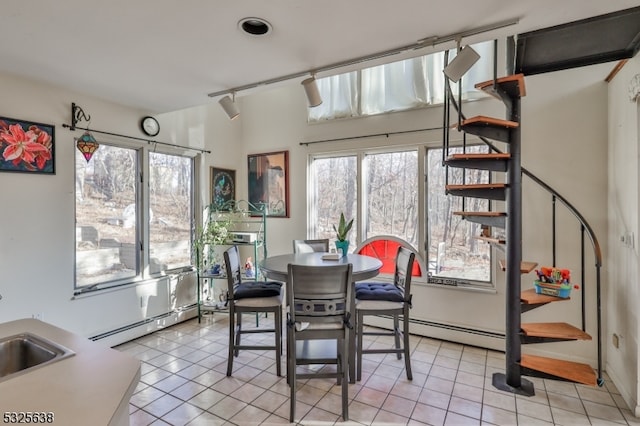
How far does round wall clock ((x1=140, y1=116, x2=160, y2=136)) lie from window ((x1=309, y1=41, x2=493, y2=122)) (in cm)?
180

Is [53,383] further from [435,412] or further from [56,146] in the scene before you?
[56,146]

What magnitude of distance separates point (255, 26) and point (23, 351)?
193 centimetres

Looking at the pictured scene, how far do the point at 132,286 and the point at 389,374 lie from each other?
8.94 feet

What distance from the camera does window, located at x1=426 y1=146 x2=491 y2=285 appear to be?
3328 mm

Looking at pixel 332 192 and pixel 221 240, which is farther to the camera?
pixel 332 192

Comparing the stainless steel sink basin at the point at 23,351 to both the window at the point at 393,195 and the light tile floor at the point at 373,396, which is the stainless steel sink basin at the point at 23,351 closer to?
the light tile floor at the point at 373,396

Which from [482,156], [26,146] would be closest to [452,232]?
[482,156]

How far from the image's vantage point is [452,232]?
347 cm

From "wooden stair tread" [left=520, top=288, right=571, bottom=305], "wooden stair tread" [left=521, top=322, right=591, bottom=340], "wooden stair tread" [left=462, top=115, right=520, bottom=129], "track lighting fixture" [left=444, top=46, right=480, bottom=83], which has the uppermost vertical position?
"track lighting fixture" [left=444, top=46, right=480, bottom=83]

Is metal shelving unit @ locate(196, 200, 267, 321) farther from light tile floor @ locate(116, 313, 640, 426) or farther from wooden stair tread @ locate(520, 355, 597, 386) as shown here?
wooden stair tread @ locate(520, 355, 597, 386)

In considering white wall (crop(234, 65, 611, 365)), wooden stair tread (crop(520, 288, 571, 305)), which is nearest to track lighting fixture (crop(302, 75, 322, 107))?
white wall (crop(234, 65, 611, 365))

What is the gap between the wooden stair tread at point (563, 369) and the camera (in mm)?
2387

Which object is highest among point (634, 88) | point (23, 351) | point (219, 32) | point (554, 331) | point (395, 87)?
point (395, 87)

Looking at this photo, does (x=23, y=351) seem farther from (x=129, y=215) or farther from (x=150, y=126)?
(x=150, y=126)
